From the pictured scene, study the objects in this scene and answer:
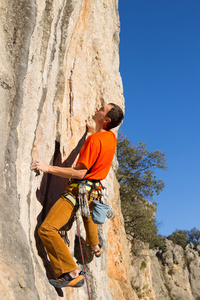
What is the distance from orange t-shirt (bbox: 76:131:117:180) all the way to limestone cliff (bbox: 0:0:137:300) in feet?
2.57

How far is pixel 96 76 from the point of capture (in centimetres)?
806

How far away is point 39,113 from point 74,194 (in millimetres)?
1384

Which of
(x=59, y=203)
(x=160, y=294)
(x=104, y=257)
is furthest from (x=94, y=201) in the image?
(x=160, y=294)

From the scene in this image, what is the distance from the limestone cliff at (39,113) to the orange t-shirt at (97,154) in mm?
782

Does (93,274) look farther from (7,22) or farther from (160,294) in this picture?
(160,294)

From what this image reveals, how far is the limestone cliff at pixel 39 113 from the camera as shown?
166 inches

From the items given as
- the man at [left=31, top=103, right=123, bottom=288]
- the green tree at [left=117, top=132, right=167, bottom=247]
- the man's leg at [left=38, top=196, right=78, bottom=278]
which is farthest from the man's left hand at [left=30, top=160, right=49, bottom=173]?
the green tree at [left=117, top=132, right=167, bottom=247]

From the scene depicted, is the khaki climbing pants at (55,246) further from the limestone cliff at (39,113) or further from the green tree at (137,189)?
the green tree at (137,189)

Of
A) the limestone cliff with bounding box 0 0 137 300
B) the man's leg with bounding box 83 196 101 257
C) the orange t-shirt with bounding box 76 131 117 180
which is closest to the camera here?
the limestone cliff with bounding box 0 0 137 300

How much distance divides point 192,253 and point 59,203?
3621 cm

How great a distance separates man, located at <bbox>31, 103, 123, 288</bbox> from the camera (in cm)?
476

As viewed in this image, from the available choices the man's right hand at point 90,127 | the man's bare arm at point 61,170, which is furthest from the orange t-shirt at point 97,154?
the man's right hand at point 90,127

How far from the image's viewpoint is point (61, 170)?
16.4 feet

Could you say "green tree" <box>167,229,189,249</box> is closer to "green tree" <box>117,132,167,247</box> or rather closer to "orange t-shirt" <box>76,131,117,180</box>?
"green tree" <box>117,132,167,247</box>
